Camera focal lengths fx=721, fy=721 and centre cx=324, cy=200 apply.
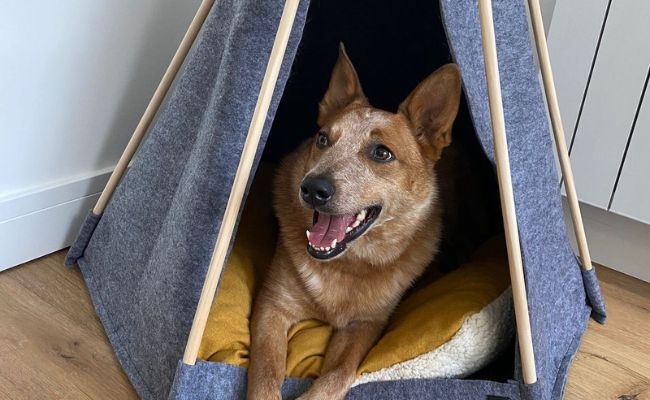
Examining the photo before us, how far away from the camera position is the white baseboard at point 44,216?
1874 millimetres

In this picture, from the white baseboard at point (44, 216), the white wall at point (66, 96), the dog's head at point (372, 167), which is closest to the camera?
the dog's head at point (372, 167)

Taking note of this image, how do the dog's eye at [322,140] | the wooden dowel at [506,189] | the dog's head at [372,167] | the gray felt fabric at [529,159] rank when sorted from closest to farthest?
the wooden dowel at [506,189], the gray felt fabric at [529,159], the dog's head at [372,167], the dog's eye at [322,140]

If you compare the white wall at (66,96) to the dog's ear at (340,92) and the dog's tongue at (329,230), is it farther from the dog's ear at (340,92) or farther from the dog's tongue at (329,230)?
the dog's tongue at (329,230)

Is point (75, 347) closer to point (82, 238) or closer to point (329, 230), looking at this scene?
point (82, 238)

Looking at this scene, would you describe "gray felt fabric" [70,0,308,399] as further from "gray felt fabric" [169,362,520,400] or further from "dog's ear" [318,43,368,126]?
"dog's ear" [318,43,368,126]

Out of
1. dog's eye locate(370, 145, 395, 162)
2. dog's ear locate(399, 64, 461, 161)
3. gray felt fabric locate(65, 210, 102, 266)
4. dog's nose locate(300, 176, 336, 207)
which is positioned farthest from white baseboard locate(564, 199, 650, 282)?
gray felt fabric locate(65, 210, 102, 266)

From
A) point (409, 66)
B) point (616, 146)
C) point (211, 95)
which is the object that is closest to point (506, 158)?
point (211, 95)

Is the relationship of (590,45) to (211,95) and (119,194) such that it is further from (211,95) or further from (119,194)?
(119,194)

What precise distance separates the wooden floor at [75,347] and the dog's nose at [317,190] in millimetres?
595

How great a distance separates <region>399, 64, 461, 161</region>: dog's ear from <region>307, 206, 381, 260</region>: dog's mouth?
7.9 inches

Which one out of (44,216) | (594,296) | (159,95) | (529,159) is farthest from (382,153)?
(44,216)

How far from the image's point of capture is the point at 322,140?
158 centimetres

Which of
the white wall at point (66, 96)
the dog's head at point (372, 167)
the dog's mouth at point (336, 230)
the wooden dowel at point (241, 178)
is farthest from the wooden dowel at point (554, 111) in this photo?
the white wall at point (66, 96)

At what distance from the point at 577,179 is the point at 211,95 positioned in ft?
3.85
